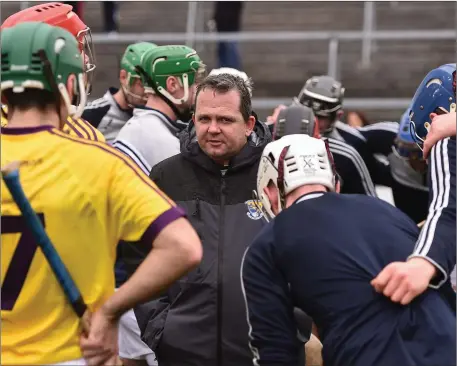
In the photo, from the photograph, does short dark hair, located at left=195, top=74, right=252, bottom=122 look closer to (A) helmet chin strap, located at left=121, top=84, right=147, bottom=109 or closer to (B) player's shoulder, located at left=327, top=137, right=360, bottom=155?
(B) player's shoulder, located at left=327, top=137, right=360, bottom=155

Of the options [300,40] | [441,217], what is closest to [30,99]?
[441,217]

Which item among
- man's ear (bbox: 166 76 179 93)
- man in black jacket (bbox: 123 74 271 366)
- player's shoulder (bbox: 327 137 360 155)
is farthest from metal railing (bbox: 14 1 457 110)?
man in black jacket (bbox: 123 74 271 366)

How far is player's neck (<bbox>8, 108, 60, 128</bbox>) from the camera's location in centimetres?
376

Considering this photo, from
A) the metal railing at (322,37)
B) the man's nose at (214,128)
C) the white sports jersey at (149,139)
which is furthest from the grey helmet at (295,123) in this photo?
the metal railing at (322,37)

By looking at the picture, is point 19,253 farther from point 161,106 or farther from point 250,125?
point 161,106

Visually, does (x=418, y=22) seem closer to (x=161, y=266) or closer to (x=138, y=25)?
(x=138, y=25)

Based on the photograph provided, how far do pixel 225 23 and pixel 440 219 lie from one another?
9.28 meters

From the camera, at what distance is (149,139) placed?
6398mm

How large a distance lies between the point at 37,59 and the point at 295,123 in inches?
120

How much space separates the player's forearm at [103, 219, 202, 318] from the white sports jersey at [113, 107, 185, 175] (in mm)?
2580

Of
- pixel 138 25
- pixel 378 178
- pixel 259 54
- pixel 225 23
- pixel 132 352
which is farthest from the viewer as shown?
pixel 138 25

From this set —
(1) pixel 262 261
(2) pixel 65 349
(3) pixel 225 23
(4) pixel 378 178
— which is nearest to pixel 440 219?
(1) pixel 262 261

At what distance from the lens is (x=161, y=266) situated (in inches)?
142

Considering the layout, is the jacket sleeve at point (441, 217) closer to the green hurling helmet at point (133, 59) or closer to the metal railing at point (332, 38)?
the green hurling helmet at point (133, 59)
